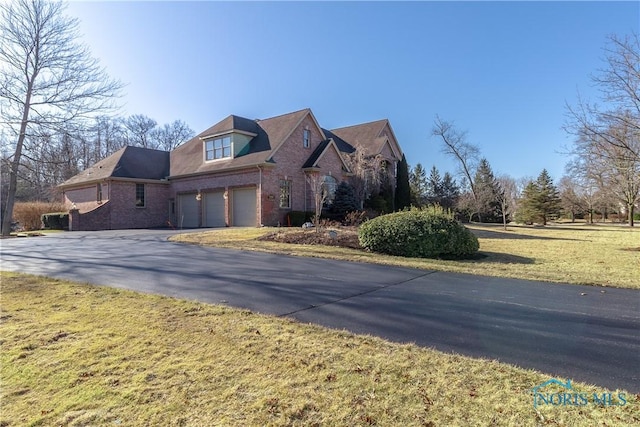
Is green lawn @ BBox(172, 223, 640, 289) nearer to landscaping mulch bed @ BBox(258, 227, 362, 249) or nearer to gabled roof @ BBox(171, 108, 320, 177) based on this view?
landscaping mulch bed @ BBox(258, 227, 362, 249)

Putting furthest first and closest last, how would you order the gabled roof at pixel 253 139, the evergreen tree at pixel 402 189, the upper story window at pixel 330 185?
the evergreen tree at pixel 402 189
the upper story window at pixel 330 185
the gabled roof at pixel 253 139

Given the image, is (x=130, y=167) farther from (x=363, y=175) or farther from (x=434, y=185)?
(x=434, y=185)

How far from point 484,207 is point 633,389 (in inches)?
1631

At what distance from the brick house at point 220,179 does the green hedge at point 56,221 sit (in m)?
1.16

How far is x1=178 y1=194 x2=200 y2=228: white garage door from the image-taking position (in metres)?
26.6

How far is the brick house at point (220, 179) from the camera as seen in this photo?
907 inches

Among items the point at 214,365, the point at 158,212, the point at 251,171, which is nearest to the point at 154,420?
the point at 214,365

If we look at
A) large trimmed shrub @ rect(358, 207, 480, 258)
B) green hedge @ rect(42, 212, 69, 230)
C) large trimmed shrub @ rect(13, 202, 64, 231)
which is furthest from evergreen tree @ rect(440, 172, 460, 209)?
large trimmed shrub @ rect(13, 202, 64, 231)

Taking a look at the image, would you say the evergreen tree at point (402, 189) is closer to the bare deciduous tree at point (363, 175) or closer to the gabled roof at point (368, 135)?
the gabled roof at point (368, 135)

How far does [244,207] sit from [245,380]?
20689 millimetres

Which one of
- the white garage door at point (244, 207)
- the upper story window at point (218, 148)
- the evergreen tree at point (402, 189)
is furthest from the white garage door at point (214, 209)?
the evergreen tree at point (402, 189)

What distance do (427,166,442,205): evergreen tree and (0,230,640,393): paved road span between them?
37.1 meters

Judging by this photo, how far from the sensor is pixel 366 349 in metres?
3.89

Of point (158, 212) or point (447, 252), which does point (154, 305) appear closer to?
point (447, 252)
